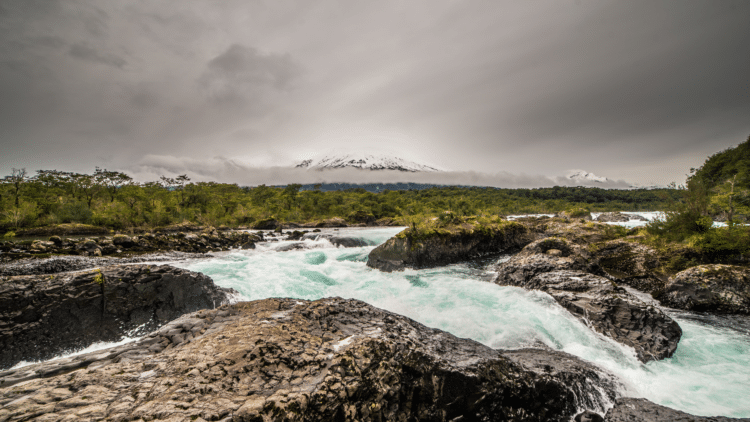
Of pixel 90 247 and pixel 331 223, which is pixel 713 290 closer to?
pixel 90 247

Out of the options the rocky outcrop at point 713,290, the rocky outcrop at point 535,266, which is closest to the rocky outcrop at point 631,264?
the rocky outcrop at point 713,290

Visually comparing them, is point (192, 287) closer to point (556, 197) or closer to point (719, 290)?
point (719, 290)

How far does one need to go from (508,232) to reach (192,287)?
69.5 feet

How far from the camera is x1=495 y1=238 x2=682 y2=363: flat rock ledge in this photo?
6.84m

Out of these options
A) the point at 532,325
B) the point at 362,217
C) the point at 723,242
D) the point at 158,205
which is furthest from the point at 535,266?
the point at 158,205

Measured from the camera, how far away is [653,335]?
6887 millimetres

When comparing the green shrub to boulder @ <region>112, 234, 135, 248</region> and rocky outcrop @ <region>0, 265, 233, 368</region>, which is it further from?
boulder @ <region>112, 234, 135, 248</region>

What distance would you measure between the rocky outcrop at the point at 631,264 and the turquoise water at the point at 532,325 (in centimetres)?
335

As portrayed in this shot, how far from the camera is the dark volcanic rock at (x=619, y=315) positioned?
22.1 feet

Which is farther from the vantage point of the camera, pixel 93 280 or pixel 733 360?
pixel 93 280

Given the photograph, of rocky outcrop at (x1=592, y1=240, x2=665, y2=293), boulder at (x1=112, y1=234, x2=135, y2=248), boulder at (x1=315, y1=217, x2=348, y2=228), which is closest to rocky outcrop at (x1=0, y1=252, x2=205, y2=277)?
boulder at (x1=112, y1=234, x2=135, y2=248)

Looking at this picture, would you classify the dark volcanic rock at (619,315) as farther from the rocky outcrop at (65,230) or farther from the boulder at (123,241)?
the rocky outcrop at (65,230)

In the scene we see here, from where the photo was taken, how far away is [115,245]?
18250 mm

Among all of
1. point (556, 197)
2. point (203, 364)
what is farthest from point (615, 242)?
point (556, 197)
